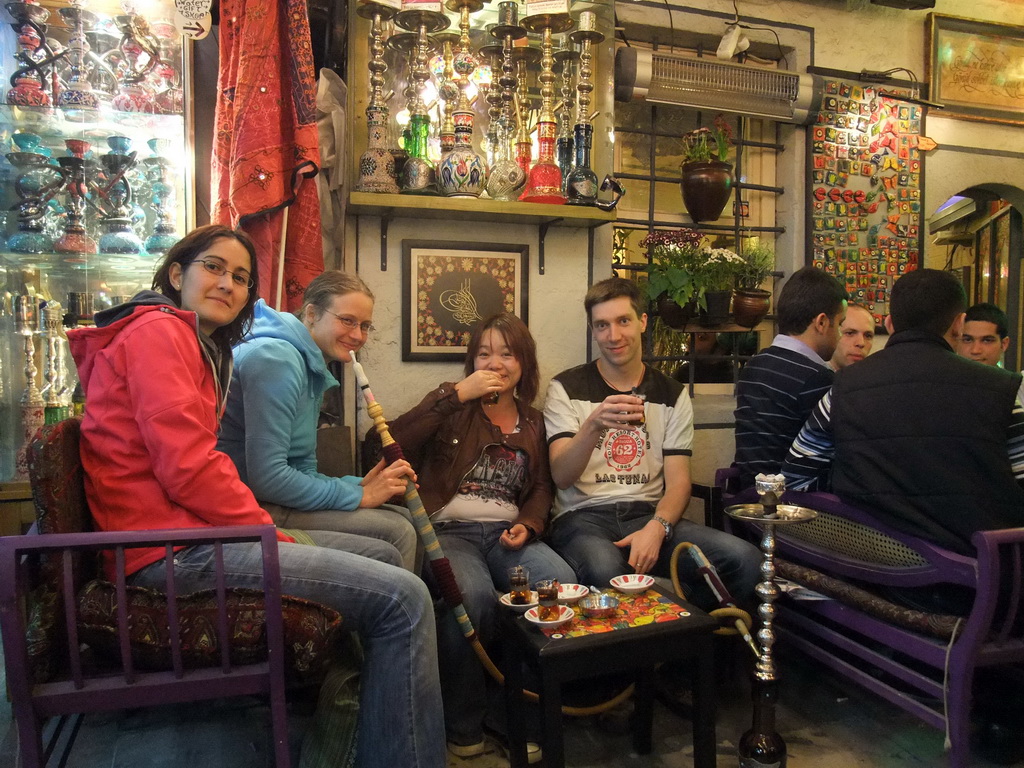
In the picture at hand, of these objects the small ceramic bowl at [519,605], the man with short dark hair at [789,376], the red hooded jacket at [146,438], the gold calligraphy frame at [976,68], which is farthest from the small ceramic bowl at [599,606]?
the gold calligraphy frame at [976,68]

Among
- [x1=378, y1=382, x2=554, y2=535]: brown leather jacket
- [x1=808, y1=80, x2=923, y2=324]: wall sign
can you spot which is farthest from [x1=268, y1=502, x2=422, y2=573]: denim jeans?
[x1=808, y1=80, x2=923, y2=324]: wall sign

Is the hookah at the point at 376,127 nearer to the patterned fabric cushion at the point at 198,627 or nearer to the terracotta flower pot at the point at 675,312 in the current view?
the terracotta flower pot at the point at 675,312

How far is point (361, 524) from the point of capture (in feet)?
7.21

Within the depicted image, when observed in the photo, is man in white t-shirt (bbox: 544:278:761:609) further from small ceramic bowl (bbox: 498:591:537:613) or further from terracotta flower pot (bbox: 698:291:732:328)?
terracotta flower pot (bbox: 698:291:732:328)

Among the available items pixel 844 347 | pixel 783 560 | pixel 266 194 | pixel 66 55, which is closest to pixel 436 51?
pixel 266 194

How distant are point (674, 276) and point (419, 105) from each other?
139 cm

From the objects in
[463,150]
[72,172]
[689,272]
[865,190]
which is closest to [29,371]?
[72,172]

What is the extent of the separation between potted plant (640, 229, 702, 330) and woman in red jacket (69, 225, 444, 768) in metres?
2.06

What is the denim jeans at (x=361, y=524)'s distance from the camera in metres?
2.15

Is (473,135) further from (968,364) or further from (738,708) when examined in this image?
(738,708)

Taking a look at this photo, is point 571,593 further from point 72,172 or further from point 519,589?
point 72,172

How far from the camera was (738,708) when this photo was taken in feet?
7.94

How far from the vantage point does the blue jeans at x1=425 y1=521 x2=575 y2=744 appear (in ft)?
6.98

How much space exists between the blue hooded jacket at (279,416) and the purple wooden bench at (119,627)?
19.1 inches
